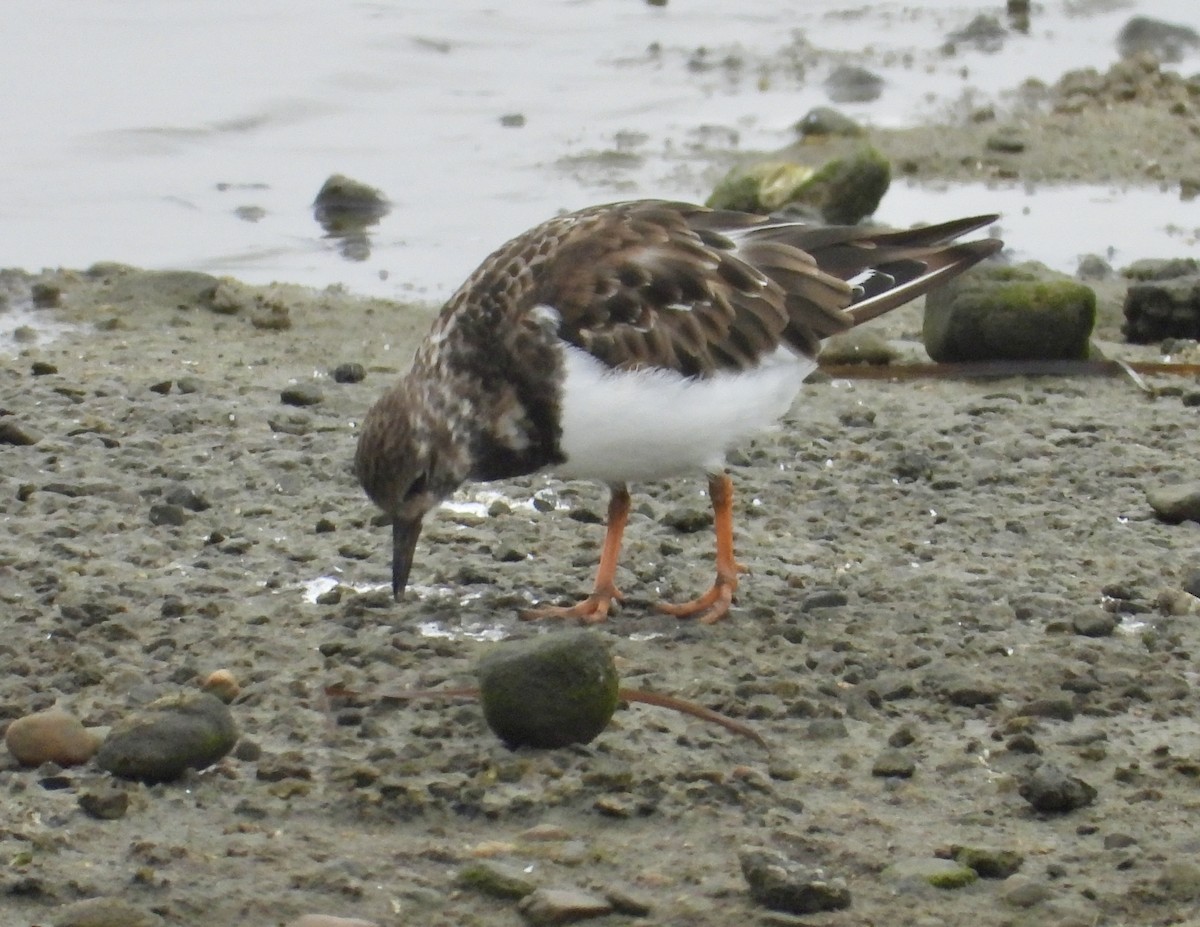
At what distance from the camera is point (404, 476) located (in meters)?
4.44

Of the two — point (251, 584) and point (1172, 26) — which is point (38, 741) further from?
point (1172, 26)

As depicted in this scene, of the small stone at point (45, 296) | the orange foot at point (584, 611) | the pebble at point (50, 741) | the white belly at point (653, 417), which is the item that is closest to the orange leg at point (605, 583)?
the orange foot at point (584, 611)

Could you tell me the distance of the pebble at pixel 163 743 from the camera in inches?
142

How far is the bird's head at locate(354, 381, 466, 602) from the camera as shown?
14.5ft

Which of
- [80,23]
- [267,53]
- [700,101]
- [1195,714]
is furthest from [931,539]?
[80,23]

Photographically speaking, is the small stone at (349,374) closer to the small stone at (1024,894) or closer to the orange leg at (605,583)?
the orange leg at (605,583)

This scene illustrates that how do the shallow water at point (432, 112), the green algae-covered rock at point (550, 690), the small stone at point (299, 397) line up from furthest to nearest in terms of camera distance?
the shallow water at point (432, 112)
the small stone at point (299, 397)
the green algae-covered rock at point (550, 690)

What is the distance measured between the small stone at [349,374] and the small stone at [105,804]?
9.81 ft


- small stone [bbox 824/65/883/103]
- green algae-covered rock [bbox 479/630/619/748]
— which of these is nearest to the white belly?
green algae-covered rock [bbox 479/630/619/748]

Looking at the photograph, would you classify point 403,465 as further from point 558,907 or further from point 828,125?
point 828,125

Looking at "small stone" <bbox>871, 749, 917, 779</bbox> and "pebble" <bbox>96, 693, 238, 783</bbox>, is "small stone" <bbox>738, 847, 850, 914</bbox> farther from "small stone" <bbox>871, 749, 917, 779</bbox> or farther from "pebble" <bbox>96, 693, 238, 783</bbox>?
"pebble" <bbox>96, 693, 238, 783</bbox>

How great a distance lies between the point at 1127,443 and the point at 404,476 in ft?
7.84

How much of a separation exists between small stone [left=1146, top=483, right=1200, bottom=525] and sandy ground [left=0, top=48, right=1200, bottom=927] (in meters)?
0.03

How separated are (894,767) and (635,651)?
0.88 meters
